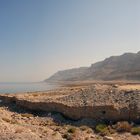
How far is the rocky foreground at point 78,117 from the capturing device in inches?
736

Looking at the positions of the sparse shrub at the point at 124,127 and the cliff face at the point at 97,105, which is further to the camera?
the cliff face at the point at 97,105

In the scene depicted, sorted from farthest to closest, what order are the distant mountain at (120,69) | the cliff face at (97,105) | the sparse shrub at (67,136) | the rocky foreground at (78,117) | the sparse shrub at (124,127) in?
1. the distant mountain at (120,69)
2. the cliff face at (97,105)
3. the sparse shrub at (124,127)
4. the rocky foreground at (78,117)
5. the sparse shrub at (67,136)

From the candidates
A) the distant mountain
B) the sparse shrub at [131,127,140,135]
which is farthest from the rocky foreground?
the distant mountain

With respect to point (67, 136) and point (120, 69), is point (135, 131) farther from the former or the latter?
point (120, 69)

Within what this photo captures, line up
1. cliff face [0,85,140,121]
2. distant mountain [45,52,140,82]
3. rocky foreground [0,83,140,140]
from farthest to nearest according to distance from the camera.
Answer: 1. distant mountain [45,52,140,82]
2. cliff face [0,85,140,121]
3. rocky foreground [0,83,140,140]

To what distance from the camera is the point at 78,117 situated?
23.0m

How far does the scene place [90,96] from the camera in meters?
25.7

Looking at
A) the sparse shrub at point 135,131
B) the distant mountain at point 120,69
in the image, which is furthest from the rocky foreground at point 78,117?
the distant mountain at point 120,69

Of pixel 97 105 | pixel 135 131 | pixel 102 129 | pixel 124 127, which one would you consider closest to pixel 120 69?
pixel 97 105

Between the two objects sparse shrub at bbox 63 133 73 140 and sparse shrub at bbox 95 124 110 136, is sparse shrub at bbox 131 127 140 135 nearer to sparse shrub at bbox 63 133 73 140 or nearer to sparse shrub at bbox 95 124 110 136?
sparse shrub at bbox 95 124 110 136

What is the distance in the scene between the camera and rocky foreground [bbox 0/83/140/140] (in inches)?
736

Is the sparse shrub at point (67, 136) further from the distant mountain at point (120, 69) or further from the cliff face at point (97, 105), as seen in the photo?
the distant mountain at point (120, 69)

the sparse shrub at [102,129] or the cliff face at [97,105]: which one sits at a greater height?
the cliff face at [97,105]

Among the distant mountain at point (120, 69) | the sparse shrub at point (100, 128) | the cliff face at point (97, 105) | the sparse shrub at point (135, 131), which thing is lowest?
the sparse shrub at point (135, 131)
